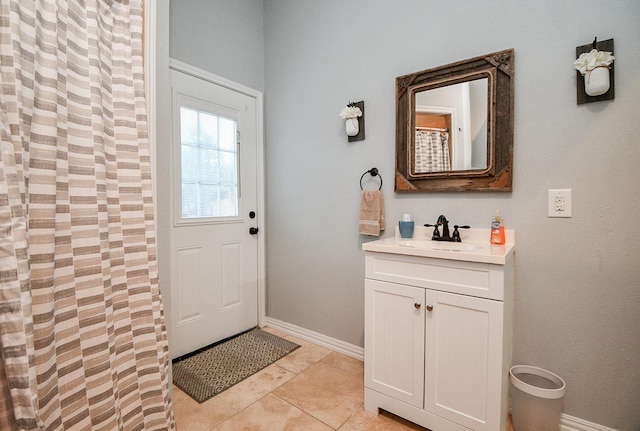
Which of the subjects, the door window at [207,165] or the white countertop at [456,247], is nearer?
the white countertop at [456,247]

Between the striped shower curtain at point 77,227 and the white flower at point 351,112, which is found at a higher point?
the white flower at point 351,112

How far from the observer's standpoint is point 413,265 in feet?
5.04

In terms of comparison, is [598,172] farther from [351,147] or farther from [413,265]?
[351,147]

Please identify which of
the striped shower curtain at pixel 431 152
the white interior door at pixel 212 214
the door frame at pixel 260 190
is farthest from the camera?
the door frame at pixel 260 190

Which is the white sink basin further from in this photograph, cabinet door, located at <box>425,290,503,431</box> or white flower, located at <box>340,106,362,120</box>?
white flower, located at <box>340,106,362,120</box>

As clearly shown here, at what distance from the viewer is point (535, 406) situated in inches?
57.2

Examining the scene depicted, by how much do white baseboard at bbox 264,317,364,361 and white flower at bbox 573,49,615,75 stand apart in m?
2.02

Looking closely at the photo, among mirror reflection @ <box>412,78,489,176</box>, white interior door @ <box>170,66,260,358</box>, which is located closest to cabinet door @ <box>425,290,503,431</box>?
mirror reflection @ <box>412,78,489,176</box>

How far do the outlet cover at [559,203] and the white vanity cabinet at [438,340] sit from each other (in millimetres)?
362

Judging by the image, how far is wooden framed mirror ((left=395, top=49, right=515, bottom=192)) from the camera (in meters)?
1.67

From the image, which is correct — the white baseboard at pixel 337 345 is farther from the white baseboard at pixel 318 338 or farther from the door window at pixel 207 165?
the door window at pixel 207 165

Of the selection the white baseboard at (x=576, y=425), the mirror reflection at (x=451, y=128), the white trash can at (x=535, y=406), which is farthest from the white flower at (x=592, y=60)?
the white baseboard at (x=576, y=425)

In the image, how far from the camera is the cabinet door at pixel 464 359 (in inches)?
52.9

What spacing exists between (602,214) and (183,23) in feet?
8.93
